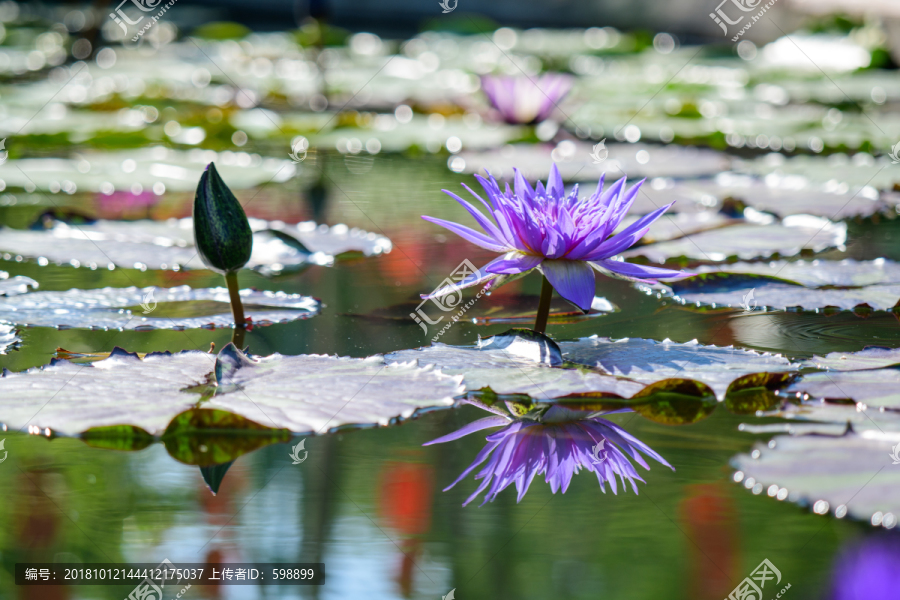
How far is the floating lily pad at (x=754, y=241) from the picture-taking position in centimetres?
165

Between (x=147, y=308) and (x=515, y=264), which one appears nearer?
(x=515, y=264)

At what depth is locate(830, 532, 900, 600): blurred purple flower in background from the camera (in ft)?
2.20

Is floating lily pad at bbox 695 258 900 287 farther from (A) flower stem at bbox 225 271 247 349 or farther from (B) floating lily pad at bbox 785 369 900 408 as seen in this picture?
(A) flower stem at bbox 225 271 247 349

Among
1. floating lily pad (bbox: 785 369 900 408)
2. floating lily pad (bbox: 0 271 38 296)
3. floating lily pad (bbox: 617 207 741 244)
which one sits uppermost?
floating lily pad (bbox: 617 207 741 244)

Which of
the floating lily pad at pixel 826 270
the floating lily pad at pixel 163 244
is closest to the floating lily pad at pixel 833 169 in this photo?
the floating lily pad at pixel 826 270

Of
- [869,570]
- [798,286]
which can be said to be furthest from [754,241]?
[869,570]

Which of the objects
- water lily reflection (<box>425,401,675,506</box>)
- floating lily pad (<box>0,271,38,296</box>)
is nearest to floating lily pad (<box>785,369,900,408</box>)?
water lily reflection (<box>425,401,675,506</box>)

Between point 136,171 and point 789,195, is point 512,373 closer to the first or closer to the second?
point 789,195

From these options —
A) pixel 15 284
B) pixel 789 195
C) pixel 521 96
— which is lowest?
pixel 15 284

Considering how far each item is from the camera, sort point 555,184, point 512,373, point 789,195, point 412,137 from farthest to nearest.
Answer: point 412,137 → point 789,195 → point 555,184 → point 512,373

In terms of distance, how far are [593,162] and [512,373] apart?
167 centimetres

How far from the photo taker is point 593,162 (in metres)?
2.60

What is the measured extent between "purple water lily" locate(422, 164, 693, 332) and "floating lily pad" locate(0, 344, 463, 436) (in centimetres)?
14

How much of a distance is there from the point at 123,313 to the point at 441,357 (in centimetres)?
55
